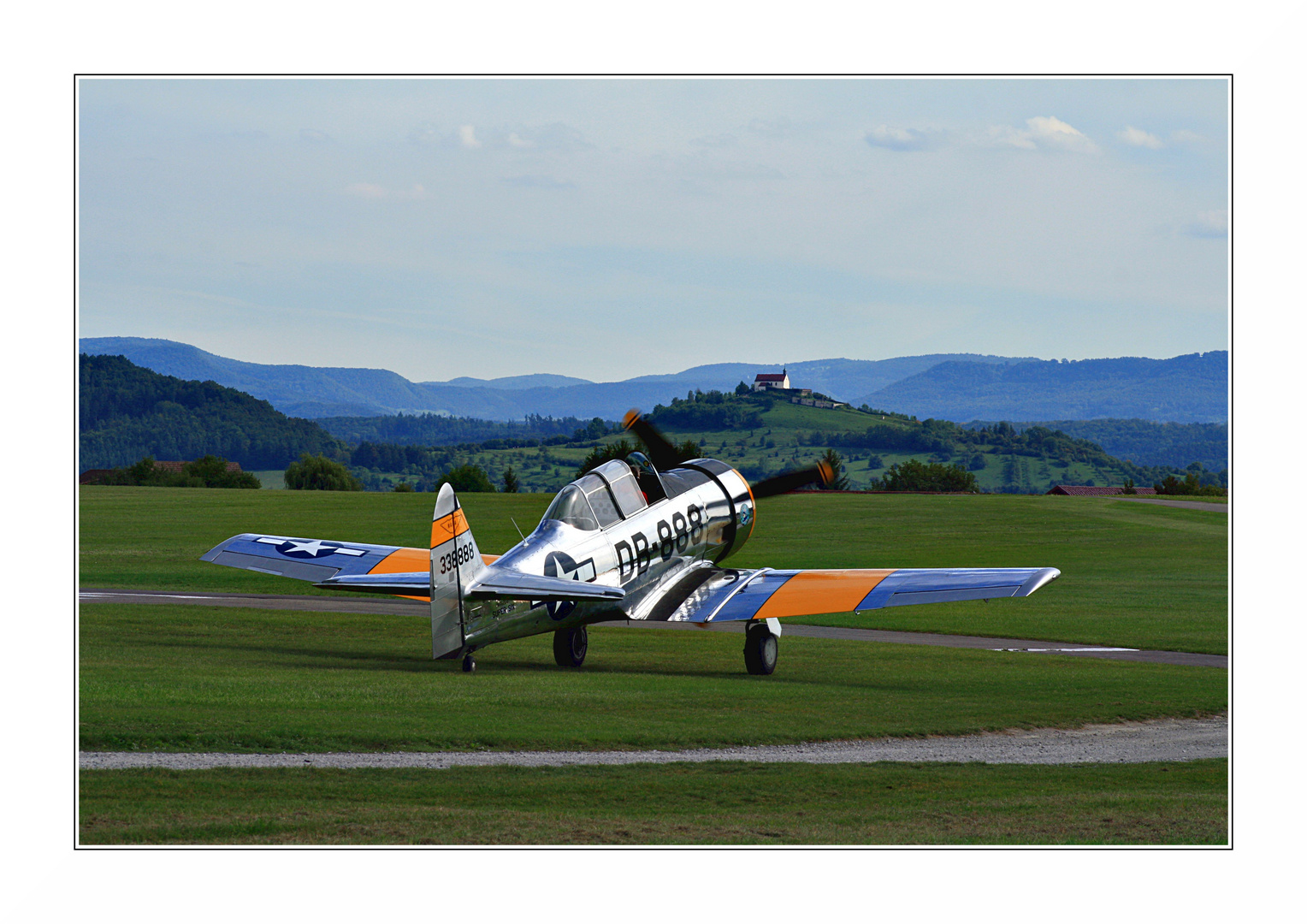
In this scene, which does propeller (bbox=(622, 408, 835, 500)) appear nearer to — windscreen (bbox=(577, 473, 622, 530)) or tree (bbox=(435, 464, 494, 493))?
windscreen (bbox=(577, 473, 622, 530))

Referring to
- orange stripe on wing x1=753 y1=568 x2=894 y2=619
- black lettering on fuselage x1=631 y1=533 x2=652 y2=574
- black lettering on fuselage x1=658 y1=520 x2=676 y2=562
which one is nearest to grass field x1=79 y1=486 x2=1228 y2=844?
orange stripe on wing x1=753 y1=568 x2=894 y2=619

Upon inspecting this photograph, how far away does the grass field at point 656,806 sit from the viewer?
905 cm

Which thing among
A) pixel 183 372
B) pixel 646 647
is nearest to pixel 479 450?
pixel 183 372

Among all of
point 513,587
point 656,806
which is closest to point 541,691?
point 513,587

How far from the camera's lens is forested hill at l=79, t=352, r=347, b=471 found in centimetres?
8862

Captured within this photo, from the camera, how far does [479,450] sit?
121 metres

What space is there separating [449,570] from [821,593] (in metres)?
5.89

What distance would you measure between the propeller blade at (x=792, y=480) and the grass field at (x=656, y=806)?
1041cm

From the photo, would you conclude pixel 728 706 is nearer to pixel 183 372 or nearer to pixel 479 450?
pixel 183 372

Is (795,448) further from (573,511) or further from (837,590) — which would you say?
(573,511)

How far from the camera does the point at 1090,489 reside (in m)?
104

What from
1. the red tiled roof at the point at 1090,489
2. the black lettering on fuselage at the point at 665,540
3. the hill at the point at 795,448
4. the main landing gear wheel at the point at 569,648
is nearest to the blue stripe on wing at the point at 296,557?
the main landing gear wheel at the point at 569,648
